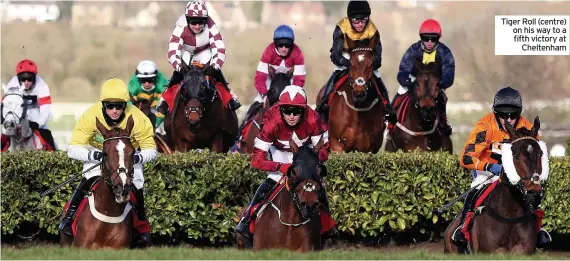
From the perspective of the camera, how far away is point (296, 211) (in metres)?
10.9

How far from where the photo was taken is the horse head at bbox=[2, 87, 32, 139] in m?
18.4

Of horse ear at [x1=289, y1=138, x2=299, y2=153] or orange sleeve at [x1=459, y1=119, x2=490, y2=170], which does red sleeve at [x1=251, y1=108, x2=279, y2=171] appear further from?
orange sleeve at [x1=459, y1=119, x2=490, y2=170]

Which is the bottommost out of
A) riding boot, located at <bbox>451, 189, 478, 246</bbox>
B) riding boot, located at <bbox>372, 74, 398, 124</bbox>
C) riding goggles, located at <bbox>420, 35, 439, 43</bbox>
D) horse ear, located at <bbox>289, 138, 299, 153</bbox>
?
riding boot, located at <bbox>451, 189, 478, 246</bbox>

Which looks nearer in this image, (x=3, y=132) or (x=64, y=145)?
(x=3, y=132)

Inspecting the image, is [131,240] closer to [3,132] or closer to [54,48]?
[3,132]

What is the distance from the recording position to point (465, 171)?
14.2 meters

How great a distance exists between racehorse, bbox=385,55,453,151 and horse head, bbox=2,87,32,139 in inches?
209

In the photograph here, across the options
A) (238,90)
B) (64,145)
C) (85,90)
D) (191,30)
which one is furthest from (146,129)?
(85,90)

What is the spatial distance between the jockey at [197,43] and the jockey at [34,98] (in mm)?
2585

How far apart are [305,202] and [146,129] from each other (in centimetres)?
154

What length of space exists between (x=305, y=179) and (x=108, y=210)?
64.3 inches

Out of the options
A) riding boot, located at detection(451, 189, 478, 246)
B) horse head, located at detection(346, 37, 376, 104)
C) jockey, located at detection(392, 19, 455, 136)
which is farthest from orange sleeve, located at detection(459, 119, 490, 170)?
jockey, located at detection(392, 19, 455, 136)

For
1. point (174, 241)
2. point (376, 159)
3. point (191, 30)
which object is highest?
point (191, 30)

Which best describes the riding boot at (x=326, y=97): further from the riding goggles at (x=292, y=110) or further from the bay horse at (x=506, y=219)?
the bay horse at (x=506, y=219)
